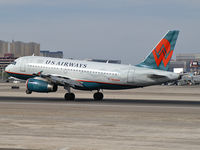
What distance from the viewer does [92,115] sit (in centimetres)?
3141

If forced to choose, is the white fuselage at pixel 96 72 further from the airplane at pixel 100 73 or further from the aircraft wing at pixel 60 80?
the aircraft wing at pixel 60 80

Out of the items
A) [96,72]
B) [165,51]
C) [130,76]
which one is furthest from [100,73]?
[165,51]

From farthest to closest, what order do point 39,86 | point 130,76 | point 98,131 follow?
point 130,76 < point 39,86 < point 98,131

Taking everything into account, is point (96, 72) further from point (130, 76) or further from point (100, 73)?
point (130, 76)

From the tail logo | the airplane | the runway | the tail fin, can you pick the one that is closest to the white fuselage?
the airplane

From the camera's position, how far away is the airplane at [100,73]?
153ft

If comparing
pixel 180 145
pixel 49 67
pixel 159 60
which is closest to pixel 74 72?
pixel 49 67

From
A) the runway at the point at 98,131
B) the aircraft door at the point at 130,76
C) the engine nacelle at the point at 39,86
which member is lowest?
the runway at the point at 98,131

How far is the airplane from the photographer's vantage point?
4656 cm

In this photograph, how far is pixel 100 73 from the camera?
48625 millimetres

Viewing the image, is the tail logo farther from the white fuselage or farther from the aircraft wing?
the aircraft wing

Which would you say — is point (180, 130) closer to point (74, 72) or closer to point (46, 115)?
point (46, 115)

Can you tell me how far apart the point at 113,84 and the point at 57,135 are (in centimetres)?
2701

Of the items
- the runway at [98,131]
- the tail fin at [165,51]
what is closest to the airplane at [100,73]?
the tail fin at [165,51]
